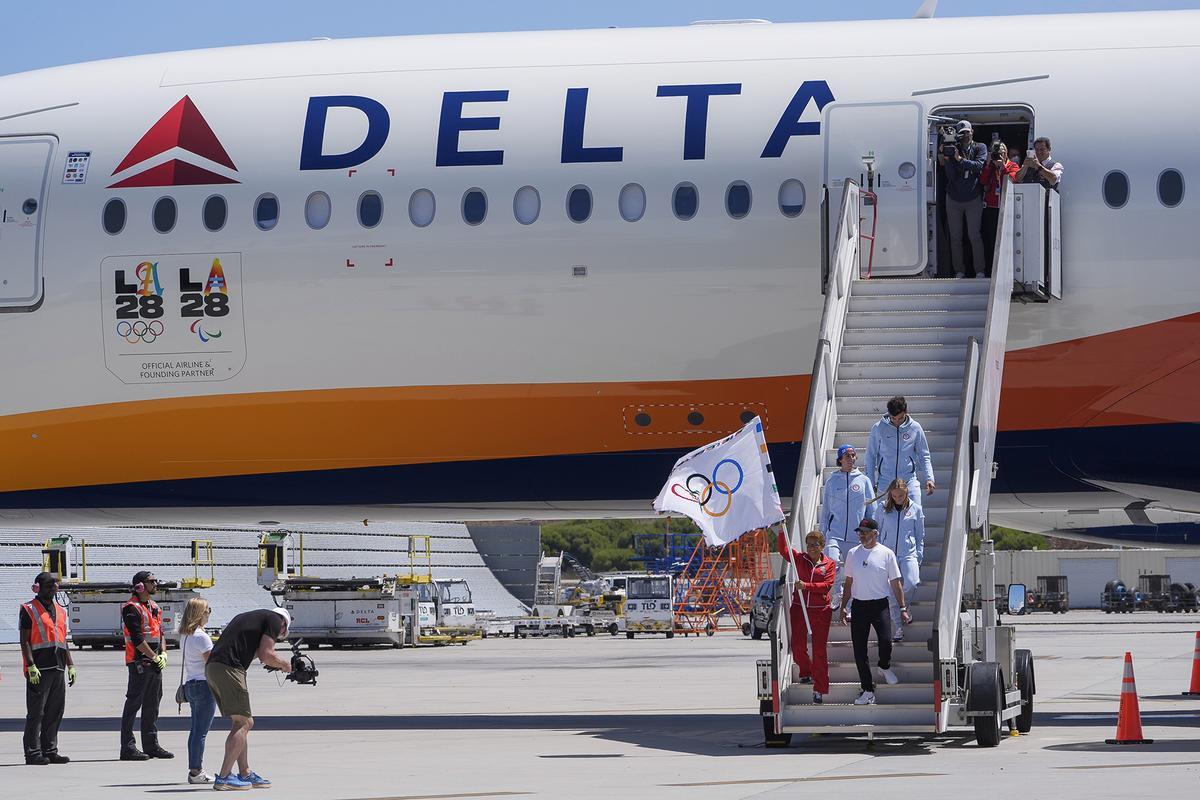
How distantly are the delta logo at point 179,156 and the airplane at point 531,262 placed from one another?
4 cm

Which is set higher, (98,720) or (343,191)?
(343,191)

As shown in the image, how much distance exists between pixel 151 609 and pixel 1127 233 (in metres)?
11.9

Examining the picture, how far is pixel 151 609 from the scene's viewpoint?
1898 cm

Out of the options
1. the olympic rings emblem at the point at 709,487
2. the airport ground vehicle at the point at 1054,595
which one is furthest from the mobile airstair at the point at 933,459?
the airport ground vehicle at the point at 1054,595

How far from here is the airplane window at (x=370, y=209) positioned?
68.1 feet

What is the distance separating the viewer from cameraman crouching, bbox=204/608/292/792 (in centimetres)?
1546

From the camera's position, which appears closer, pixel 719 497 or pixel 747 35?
pixel 719 497

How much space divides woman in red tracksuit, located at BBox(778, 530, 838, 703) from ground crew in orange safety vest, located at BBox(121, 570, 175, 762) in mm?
6928

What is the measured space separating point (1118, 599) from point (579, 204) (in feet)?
306

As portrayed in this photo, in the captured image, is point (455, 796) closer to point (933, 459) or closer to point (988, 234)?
point (933, 459)

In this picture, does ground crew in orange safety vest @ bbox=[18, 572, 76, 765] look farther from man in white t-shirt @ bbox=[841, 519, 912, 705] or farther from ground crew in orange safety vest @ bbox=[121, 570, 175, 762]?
man in white t-shirt @ bbox=[841, 519, 912, 705]

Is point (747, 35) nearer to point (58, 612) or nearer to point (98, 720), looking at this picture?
point (58, 612)

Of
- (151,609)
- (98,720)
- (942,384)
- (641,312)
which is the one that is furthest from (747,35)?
(98,720)

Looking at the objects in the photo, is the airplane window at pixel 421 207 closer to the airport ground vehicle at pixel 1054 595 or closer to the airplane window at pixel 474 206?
the airplane window at pixel 474 206
